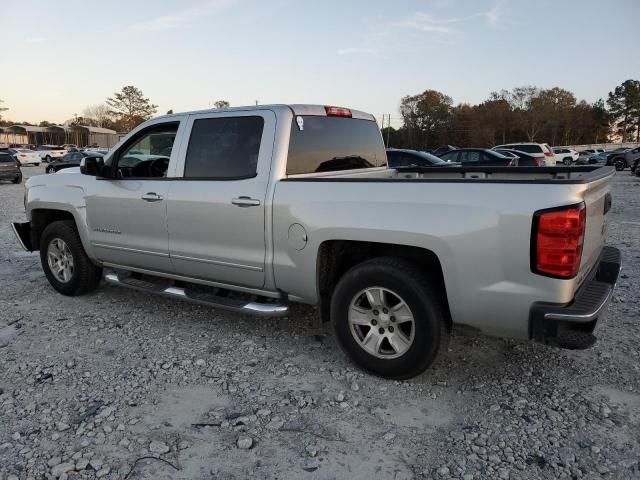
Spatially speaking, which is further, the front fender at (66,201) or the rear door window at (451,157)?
the rear door window at (451,157)

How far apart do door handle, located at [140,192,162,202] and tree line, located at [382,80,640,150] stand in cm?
7692

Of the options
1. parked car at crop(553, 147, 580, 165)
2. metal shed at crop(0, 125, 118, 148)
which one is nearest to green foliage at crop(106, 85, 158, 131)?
metal shed at crop(0, 125, 118, 148)

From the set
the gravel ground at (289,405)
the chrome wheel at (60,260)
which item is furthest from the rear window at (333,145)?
the chrome wheel at (60,260)

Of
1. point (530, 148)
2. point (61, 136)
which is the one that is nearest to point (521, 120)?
point (530, 148)

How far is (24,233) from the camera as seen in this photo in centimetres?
576

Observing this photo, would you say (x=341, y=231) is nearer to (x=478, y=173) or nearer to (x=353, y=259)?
(x=353, y=259)

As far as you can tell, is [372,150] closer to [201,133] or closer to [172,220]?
[201,133]

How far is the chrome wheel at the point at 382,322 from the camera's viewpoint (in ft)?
10.9

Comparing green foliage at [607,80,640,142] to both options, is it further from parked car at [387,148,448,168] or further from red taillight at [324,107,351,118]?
red taillight at [324,107,351,118]

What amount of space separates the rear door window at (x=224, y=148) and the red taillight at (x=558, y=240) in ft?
6.75

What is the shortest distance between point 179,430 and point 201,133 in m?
2.38

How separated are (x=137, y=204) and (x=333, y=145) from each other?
1814 mm

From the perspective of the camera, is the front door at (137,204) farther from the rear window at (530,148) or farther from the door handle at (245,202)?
the rear window at (530,148)

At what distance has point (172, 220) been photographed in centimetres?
425
